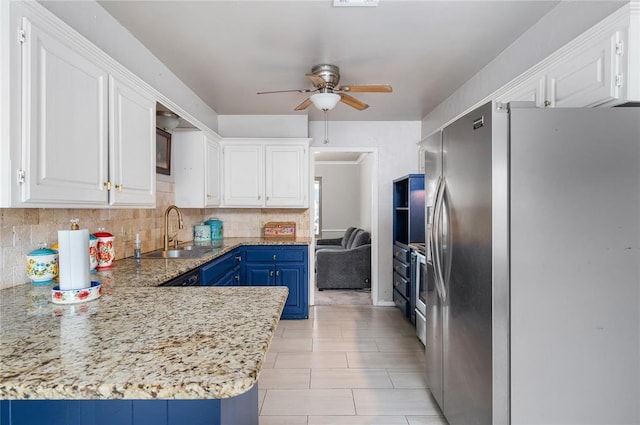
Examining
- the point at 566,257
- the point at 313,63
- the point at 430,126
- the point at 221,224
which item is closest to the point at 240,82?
the point at 313,63

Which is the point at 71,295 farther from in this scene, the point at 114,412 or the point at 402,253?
the point at 402,253

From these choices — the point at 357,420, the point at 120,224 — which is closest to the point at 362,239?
the point at 357,420

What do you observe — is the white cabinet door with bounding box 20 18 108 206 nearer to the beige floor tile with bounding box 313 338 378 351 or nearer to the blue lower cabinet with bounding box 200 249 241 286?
the blue lower cabinet with bounding box 200 249 241 286

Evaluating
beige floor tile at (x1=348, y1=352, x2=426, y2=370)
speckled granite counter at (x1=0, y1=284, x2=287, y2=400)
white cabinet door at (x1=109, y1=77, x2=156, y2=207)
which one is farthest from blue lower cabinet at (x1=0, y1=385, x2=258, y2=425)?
beige floor tile at (x1=348, y1=352, x2=426, y2=370)

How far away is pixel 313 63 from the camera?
2736 mm

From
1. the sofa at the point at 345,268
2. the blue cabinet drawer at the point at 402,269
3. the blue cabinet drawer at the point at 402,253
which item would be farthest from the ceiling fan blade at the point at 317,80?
the sofa at the point at 345,268

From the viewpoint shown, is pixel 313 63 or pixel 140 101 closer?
pixel 140 101

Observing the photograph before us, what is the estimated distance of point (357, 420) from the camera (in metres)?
2.05

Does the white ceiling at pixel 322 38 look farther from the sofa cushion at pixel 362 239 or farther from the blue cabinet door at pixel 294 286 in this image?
the sofa cushion at pixel 362 239

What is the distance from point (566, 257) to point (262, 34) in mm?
2207

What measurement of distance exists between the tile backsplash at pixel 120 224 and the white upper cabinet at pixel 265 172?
1.20 feet

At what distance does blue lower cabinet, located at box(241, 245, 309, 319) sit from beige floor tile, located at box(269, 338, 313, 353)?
60 cm

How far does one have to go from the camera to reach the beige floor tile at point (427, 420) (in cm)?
202

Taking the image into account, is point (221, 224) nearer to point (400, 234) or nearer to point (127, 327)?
point (400, 234)
